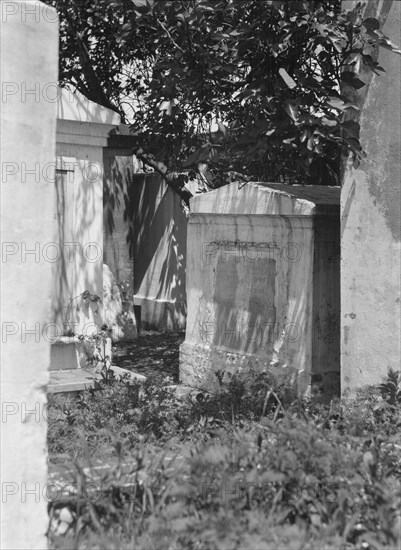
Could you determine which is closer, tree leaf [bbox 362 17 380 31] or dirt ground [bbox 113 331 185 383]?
tree leaf [bbox 362 17 380 31]

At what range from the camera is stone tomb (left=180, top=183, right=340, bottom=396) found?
23.4ft

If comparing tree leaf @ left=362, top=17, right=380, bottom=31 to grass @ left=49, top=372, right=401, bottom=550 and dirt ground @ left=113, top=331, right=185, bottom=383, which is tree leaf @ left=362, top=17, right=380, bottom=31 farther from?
dirt ground @ left=113, top=331, right=185, bottom=383

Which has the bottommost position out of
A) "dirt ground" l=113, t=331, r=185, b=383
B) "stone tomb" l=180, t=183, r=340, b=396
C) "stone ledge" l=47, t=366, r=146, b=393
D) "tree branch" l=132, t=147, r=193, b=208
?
"dirt ground" l=113, t=331, r=185, b=383

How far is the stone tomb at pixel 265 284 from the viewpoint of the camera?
7.14 meters

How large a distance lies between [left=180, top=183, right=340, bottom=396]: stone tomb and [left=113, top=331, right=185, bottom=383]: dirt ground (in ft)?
2.89

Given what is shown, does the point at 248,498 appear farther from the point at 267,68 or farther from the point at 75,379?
the point at 267,68

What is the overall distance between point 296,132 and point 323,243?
128 centimetres

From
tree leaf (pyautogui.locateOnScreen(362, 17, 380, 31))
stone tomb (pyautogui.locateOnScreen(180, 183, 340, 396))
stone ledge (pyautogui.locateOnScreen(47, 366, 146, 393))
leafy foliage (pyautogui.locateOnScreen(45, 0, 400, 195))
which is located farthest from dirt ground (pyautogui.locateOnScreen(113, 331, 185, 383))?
tree leaf (pyautogui.locateOnScreen(362, 17, 380, 31))

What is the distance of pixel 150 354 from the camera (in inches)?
430

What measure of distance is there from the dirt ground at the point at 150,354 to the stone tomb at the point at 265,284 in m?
0.88

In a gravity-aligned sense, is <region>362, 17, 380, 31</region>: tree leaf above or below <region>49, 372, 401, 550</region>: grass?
above

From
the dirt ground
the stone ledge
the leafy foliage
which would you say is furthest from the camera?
the dirt ground

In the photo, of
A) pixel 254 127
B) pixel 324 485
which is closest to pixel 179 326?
pixel 254 127

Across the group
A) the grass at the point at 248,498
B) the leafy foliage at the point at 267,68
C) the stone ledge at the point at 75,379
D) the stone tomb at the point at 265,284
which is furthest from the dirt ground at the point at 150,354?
the grass at the point at 248,498
